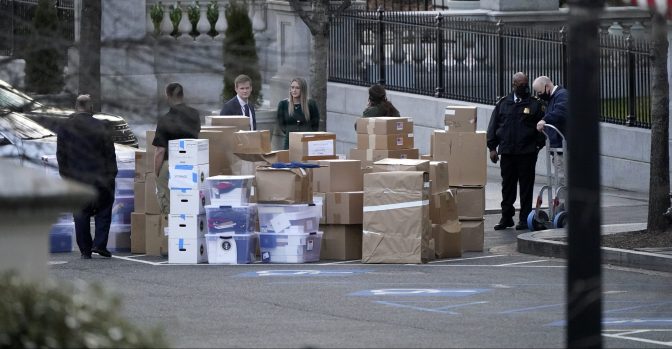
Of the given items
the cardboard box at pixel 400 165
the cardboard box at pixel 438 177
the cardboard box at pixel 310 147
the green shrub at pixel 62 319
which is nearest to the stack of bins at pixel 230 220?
the cardboard box at pixel 310 147

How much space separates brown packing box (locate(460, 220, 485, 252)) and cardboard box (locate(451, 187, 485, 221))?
66 mm

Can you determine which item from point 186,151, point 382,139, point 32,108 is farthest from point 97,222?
point 32,108

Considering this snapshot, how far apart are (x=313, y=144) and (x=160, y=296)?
363 cm

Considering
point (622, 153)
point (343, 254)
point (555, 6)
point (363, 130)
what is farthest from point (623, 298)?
point (555, 6)

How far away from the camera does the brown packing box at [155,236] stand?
15312 millimetres

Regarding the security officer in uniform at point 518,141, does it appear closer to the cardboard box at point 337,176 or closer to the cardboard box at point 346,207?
the cardboard box at point 337,176

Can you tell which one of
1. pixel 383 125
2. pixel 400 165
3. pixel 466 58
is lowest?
pixel 400 165

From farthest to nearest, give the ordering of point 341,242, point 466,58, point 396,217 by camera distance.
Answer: point 466,58 → point 341,242 → point 396,217

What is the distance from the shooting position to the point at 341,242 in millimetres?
15094

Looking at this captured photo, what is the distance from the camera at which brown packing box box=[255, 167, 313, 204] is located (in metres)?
14.6

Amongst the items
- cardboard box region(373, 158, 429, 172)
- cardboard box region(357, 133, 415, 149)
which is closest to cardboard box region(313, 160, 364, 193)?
cardboard box region(373, 158, 429, 172)

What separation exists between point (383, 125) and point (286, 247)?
218 centimetres

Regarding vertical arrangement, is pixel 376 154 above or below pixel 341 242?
above

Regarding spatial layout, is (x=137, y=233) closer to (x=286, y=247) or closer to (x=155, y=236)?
(x=155, y=236)
